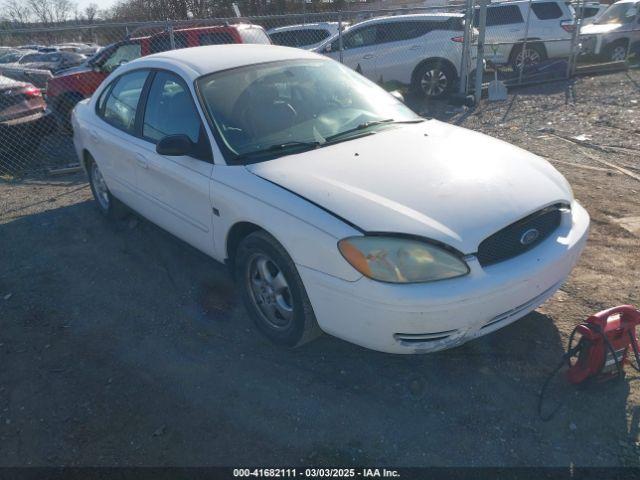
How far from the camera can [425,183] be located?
289cm

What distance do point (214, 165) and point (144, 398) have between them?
145 centimetres

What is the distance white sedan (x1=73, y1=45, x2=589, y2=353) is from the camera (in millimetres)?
2545

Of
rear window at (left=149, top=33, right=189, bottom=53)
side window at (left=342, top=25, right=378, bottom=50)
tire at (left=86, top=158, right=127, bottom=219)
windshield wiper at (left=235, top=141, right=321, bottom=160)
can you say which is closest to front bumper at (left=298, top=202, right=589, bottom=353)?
windshield wiper at (left=235, top=141, right=321, bottom=160)

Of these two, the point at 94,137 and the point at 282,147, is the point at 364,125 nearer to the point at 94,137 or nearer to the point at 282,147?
the point at 282,147

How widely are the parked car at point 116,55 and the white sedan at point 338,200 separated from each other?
18.2 ft

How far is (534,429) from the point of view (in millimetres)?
2531

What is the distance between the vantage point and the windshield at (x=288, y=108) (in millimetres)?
3420

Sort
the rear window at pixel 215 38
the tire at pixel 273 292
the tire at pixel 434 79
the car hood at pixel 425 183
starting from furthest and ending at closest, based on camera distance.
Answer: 1. the tire at pixel 434 79
2. the rear window at pixel 215 38
3. the tire at pixel 273 292
4. the car hood at pixel 425 183

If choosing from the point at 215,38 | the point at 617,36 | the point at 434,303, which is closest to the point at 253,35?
the point at 215,38

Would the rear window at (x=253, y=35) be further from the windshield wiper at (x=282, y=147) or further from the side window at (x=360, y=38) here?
the windshield wiper at (x=282, y=147)

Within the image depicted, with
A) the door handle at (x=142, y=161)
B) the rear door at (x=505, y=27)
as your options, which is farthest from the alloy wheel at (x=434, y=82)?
the door handle at (x=142, y=161)

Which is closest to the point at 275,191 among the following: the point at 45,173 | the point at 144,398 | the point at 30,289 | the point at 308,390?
the point at 308,390

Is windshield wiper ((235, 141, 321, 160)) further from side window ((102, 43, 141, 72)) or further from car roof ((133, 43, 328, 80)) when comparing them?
side window ((102, 43, 141, 72))

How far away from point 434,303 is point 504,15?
43.4 feet
